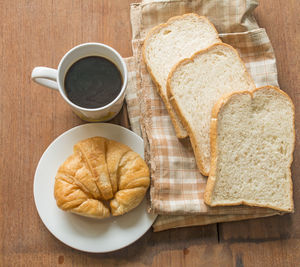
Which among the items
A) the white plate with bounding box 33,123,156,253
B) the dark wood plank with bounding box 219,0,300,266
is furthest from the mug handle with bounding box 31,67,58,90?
the dark wood plank with bounding box 219,0,300,266

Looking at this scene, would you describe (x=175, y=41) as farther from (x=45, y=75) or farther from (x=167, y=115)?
(x=45, y=75)

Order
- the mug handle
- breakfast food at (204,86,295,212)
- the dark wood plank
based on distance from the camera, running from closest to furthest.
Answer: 1. the mug handle
2. breakfast food at (204,86,295,212)
3. the dark wood plank

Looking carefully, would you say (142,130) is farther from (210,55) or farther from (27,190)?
(27,190)

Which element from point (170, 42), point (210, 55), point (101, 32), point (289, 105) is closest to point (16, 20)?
point (101, 32)

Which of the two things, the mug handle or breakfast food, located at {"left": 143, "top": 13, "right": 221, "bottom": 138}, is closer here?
the mug handle

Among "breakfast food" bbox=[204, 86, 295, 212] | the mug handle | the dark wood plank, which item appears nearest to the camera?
the mug handle

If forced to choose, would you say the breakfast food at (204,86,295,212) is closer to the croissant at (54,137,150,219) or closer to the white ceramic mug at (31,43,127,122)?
the croissant at (54,137,150,219)
